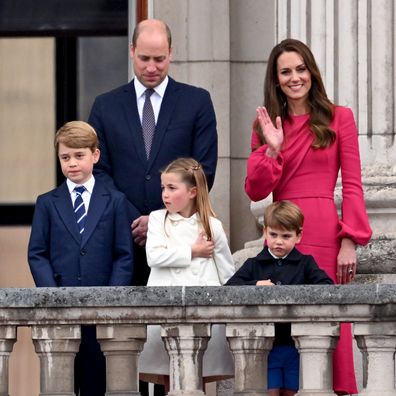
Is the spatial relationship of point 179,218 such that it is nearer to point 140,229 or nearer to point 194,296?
point 140,229

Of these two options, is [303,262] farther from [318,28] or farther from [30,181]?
[30,181]

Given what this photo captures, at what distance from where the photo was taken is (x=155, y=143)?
11.6m

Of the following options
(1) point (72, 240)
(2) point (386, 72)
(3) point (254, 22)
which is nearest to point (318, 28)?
(2) point (386, 72)

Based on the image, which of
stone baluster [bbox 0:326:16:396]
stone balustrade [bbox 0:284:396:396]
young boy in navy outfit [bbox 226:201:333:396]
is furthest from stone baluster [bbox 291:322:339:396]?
stone baluster [bbox 0:326:16:396]

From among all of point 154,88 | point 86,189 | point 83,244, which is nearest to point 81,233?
point 83,244

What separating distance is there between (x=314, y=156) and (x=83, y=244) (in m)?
1.17

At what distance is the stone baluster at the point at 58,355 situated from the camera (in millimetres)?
10375

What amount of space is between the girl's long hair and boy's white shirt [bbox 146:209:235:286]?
54 centimetres

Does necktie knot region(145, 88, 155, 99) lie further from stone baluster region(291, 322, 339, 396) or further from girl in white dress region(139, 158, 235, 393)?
stone baluster region(291, 322, 339, 396)

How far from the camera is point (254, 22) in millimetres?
14492

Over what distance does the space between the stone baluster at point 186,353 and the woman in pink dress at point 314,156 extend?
95 centimetres

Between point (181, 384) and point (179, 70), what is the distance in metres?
4.40

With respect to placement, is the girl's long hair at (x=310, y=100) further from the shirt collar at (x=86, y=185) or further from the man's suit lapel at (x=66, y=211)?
the man's suit lapel at (x=66, y=211)

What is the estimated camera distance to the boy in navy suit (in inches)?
438
